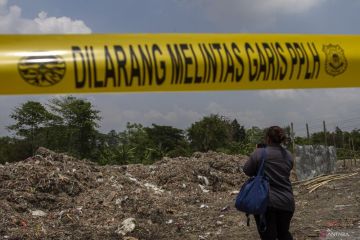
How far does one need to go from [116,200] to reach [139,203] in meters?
0.65

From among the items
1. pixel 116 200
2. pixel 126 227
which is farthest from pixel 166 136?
pixel 126 227

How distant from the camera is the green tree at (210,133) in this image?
127ft

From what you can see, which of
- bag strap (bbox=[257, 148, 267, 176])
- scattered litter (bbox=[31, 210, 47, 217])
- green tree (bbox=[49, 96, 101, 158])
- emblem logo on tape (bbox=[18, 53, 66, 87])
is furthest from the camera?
green tree (bbox=[49, 96, 101, 158])

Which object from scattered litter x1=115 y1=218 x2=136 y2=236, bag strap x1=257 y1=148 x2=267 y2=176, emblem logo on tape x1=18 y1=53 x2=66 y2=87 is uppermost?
emblem logo on tape x1=18 y1=53 x2=66 y2=87

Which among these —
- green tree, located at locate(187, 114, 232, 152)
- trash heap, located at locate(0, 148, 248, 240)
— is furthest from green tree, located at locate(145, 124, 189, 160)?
trash heap, located at locate(0, 148, 248, 240)

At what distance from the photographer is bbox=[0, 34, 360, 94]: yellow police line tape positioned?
9.18 ft

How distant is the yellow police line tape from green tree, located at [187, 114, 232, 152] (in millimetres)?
34346

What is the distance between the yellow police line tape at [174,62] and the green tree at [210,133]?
34346 mm

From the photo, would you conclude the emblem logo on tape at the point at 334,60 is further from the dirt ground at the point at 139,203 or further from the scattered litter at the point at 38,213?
the scattered litter at the point at 38,213

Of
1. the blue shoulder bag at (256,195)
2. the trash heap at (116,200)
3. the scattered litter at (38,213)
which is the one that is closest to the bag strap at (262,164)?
the blue shoulder bag at (256,195)

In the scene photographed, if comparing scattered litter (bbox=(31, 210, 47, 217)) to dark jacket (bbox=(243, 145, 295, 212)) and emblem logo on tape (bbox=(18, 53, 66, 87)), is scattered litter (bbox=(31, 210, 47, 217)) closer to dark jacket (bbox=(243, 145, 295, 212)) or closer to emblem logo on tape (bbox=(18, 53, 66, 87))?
dark jacket (bbox=(243, 145, 295, 212))

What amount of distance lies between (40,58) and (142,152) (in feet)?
89.0

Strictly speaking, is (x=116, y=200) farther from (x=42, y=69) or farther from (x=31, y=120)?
(x=31, y=120)

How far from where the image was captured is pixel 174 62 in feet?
9.77
